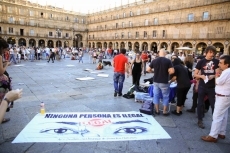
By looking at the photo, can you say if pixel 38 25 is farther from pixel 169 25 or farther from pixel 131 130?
pixel 131 130

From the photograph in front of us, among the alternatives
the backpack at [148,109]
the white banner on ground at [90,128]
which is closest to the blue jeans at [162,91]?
the backpack at [148,109]

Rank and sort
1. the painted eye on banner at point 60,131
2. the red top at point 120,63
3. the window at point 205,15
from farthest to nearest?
the window at point 205,15, the red top at point 120,63, the painted eye on banner at point 60,131

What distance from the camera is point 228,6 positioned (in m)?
26.0

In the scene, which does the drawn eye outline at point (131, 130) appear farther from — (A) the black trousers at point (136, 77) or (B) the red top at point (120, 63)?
(A) the black trousers at point (136, 77)

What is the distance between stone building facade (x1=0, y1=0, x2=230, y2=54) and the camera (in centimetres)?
2805

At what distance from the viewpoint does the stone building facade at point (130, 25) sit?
28.0 meters

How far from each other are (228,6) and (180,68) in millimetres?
28180

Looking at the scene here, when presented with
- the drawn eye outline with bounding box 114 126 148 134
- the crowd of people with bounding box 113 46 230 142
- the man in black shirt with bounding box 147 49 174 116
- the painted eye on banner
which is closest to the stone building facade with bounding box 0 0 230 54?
the crowd of people with bounding box 113 46 230 142

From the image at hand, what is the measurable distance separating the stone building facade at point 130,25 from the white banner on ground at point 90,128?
2778 centimetres

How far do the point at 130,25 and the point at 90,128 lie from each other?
40204 mm

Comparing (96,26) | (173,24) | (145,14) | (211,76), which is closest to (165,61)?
(211,76)

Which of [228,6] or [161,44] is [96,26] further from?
[228,6]

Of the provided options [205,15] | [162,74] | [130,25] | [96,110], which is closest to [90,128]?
[96,110]

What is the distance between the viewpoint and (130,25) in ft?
136
